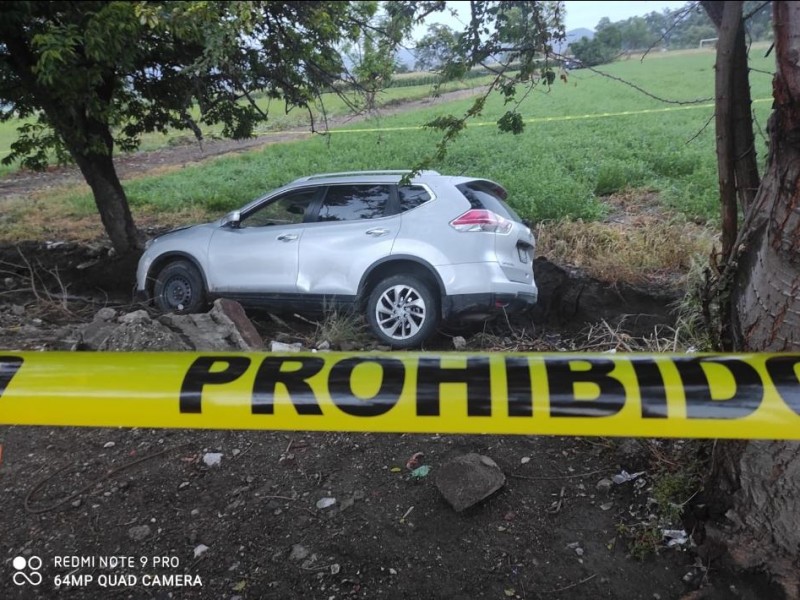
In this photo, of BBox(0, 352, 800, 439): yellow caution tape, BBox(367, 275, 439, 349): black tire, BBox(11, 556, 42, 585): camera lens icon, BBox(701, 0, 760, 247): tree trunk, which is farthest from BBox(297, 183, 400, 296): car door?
BBox(11, 556, 42, 585): camera lens icon

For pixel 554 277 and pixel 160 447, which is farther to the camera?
pixel 554 277

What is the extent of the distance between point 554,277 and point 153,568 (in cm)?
230

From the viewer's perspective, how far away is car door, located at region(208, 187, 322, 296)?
272cm

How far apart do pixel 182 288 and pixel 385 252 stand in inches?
42.7

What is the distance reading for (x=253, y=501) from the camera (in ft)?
8.21

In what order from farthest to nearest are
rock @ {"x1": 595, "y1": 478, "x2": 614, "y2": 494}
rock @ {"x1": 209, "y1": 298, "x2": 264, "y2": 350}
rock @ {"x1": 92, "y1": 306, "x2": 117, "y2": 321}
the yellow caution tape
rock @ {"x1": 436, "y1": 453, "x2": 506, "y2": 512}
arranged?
rock @ {"x1": 92, "y1": 306, "x2": 117, "y2": 321} < rock @ {"x1": 209, "y1": 298, "x2": 264, "y2": 350} < rock @ {"x1": 595, "y1": 478, "x2": 614, "y2": 494} < rock @ {"x1": 436, "y1": 453, "x2": 506, "y2": 512} < the yellow caution tape

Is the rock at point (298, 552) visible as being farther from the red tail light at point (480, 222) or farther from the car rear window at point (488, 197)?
the car rear window at point (488, 197)

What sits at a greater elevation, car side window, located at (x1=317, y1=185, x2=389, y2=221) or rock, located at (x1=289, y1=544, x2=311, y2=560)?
car side window, located at (x1=317, y1=185, x2=389, y2=221)

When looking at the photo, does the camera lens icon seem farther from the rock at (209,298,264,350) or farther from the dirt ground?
the rock at (209,298,264,350)

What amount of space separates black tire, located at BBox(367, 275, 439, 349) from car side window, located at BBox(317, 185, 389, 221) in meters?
0.34

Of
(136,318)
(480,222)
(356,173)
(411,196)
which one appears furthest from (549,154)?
(136,318)

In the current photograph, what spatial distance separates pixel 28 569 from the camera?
218 centimetres

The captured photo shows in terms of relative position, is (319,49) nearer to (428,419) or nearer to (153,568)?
(428,419)

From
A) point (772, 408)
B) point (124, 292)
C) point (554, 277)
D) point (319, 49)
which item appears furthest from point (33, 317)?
point (772, 408)
